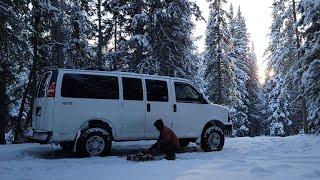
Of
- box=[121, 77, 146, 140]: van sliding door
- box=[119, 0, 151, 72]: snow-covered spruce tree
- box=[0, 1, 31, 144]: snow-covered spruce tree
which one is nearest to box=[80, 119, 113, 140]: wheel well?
box=[121, 77, 146, 140]: van sliding door

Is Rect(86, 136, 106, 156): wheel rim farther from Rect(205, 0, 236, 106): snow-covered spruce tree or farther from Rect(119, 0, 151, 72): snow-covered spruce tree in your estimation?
Rect(205, 0, 236, 106): snow-covered spruce tree

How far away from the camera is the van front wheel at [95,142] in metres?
11.9

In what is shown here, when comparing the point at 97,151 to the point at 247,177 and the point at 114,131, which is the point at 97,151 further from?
the point at 247,177

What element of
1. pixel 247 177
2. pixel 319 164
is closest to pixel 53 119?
pixel 247 177

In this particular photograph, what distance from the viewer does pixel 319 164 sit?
9.15 m

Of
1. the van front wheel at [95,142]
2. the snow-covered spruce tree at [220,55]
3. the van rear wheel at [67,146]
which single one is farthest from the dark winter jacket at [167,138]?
the snow-covered spruce tree at [220,55]

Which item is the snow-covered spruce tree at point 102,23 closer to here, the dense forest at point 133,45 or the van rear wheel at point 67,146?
the dense forest at point 133,45

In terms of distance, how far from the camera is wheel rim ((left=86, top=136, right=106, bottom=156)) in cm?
1205

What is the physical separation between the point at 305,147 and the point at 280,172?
7075mm

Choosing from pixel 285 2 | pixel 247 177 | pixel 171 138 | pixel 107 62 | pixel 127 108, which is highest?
pixel 285 2

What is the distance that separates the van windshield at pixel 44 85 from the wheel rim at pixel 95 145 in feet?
5.53

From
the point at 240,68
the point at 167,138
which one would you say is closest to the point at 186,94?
the point at 167,138

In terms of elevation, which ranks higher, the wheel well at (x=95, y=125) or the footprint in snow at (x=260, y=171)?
the wheel well at (x=95, y=125)

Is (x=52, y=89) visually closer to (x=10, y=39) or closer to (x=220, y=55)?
(x=10, y=39)
